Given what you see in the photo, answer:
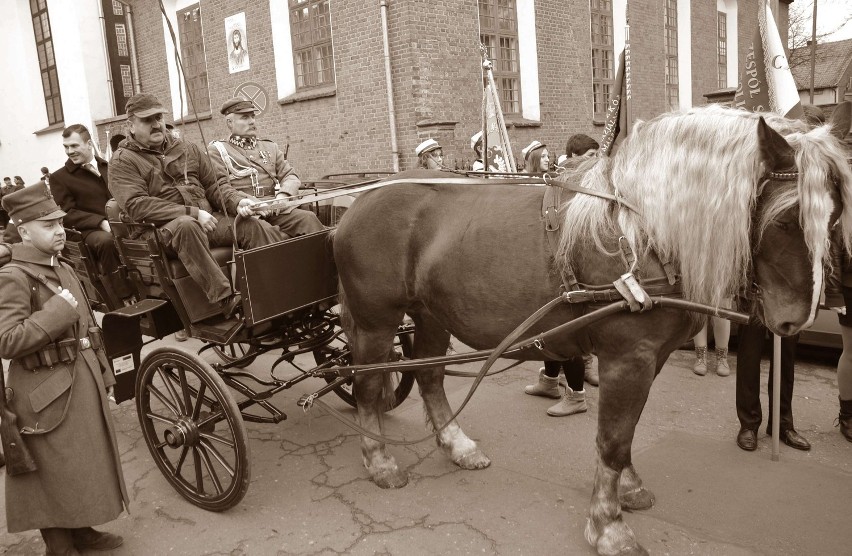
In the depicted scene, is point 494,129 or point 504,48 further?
point 504,48

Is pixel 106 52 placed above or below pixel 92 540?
above

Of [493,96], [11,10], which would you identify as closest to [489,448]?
[493,96]

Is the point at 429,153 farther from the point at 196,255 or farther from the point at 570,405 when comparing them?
the point at 196,255

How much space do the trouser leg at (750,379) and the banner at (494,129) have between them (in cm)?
237

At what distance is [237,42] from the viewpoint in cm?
1401

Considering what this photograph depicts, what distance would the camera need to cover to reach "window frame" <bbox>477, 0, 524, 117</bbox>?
42.8ft

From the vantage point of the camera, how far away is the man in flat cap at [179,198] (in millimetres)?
3674

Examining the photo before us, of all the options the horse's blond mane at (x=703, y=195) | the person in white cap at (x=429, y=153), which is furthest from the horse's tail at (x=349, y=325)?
the person in white cap at (x=429, y=153)

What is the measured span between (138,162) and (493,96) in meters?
3.24

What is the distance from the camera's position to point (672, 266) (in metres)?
2.75

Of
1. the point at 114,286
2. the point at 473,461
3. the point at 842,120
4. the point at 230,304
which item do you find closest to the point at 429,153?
the point at 114,286

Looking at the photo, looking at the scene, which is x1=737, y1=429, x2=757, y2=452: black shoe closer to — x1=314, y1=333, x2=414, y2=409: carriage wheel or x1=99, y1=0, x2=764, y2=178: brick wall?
x1=314, y1=333, x2=414, y2=409: carriage wheel

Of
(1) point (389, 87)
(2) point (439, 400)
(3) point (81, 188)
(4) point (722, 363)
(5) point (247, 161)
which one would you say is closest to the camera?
(2) point (439, 400)

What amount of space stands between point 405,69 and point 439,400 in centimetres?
834
